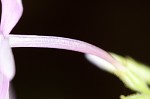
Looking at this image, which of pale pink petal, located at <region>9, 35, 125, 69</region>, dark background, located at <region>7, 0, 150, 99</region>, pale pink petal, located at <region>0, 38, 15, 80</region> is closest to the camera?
pale pink petal, located at <region>0, 38, 15, 80</region>

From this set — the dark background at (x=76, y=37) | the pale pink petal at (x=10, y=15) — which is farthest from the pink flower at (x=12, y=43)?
the dark background at (x=76, y=37)

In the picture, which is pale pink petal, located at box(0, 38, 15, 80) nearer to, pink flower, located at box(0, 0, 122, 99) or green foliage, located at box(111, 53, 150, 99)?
pink flower, located at box(0, 0, 122, 99)

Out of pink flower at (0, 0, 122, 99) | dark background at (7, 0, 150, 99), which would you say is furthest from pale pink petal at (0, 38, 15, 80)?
dark background at (7, 0, 150, 99)

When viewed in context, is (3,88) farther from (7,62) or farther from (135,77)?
(135,77)

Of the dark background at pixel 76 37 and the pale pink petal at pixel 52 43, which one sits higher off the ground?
the dark background at pixel 76 37

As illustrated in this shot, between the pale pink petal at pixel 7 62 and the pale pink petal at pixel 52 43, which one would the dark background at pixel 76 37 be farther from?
the pale pink petal at pixel 7 62

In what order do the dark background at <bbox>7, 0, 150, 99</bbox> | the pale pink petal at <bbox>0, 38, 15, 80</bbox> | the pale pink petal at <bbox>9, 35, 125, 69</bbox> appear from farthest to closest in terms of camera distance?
the dark background at <bbox>7, 0, 150, 99</bbox> < the pale pink petal at <bbox>9, 35, 125, 69</bbox> < the pale pink petal at <bbox>0, 38, 15, 80</bbox>

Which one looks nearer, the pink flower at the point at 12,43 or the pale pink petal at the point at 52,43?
the pink flower at the point at 12,43

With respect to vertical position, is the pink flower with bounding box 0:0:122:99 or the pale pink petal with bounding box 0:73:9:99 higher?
the pink flower with bounding box 0:0:122:99
